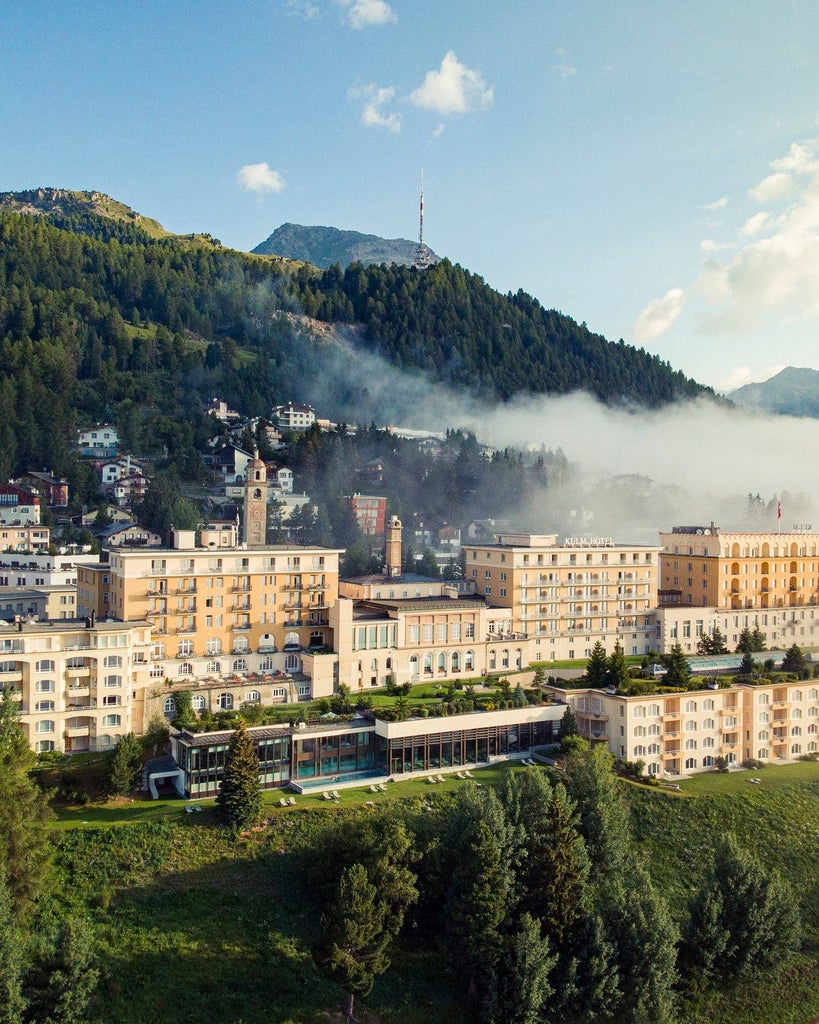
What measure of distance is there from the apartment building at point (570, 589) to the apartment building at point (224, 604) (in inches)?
566

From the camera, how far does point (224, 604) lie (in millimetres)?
57375

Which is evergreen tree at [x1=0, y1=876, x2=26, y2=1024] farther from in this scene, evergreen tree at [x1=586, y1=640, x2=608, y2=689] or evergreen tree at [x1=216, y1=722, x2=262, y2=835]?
evergreen tree at [x1=586, y1=640, x2=608, y2=689]

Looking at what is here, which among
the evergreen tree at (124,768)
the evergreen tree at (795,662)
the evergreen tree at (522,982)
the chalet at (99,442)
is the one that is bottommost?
the evergreen tree at (522,982)

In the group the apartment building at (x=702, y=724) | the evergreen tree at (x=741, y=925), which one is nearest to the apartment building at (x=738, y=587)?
the apartment building at (x=702, y=724)

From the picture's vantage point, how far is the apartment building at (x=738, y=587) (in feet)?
243

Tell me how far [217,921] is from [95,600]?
94.5ft

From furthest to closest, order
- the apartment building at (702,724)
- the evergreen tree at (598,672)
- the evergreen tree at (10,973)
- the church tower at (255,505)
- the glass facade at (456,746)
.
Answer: the church tower at (255,505) → the evergreen tree at (598,672) → the apartment building at (702,724) → the glass facade at (456,746) → the evergreen tree at (10,973)

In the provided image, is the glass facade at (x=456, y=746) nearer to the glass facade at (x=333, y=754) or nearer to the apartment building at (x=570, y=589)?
the glass facade at (x=333, y=754)

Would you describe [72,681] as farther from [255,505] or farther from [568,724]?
[255,505]

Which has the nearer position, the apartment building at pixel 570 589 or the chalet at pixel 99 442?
the apartment building at pixel 570 589

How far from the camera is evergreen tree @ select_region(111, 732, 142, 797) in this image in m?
41.0

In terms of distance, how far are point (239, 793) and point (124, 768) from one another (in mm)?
5578

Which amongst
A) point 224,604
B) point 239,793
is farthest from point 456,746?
point 224,604

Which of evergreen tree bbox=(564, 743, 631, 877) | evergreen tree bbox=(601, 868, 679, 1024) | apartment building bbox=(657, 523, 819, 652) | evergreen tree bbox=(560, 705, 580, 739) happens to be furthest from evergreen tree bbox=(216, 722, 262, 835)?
apartment building bbox=(657, 523, 819, 652)
